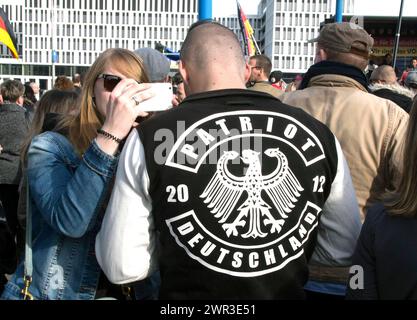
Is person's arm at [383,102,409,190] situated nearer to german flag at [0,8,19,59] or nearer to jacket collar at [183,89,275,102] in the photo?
jacket collar at [183,89,275,102]

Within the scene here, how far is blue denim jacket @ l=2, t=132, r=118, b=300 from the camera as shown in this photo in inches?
72.7

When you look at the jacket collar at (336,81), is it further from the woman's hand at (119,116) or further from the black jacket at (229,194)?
the woman's hand at (119,116)

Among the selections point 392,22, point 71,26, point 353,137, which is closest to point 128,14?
point 71,26

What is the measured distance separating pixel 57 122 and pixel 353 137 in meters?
1.49

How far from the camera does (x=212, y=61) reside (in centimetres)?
183

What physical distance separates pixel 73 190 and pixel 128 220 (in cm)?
27

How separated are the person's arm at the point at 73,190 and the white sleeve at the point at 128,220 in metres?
0.11

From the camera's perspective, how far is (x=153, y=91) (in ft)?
6.36

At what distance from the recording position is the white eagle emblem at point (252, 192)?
65.6 inches

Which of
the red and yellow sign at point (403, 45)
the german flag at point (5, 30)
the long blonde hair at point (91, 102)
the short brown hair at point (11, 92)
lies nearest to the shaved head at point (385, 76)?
the long blonde hair at point (91, 102)

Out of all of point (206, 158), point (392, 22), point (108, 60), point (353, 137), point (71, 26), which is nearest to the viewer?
point (206, 158)

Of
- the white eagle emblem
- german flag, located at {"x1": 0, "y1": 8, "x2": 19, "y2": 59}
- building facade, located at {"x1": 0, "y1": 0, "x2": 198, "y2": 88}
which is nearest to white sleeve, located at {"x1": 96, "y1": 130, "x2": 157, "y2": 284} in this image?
the white eagle emblem

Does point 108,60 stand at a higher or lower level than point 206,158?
higher
